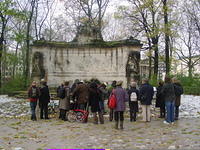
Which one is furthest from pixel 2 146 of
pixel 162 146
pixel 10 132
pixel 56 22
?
pixel 56 22

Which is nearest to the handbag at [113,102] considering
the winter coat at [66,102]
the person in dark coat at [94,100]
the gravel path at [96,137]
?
the gravel path at [96,137]

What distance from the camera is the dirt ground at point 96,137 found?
→ 652cm

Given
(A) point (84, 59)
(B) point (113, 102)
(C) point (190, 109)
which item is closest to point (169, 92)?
(B) point (113, 102)

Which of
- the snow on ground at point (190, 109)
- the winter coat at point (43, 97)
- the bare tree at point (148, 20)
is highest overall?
the bare tree at point (148, 20)

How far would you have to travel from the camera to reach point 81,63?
2328 centimetres

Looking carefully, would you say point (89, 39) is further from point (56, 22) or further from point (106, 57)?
point (56, 22)

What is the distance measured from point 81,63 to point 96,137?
16.0 meters

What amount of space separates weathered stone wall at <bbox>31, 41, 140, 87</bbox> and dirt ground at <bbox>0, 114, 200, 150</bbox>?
43.0 feet

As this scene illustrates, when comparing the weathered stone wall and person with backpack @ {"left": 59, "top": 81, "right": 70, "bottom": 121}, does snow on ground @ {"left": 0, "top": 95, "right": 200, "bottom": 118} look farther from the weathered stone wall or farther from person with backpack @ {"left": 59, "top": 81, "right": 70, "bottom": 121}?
the weathered stone wall

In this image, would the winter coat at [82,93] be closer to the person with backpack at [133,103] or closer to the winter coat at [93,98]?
the winter coat at [93,98]

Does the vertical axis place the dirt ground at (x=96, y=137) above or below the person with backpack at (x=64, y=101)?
below

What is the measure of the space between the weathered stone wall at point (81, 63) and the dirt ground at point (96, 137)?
1309 cm

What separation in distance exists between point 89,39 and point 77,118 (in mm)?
13695

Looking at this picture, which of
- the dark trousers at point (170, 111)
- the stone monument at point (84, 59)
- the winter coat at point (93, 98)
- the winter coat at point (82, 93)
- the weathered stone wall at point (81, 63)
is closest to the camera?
the dark trousers at point (170, 111)
